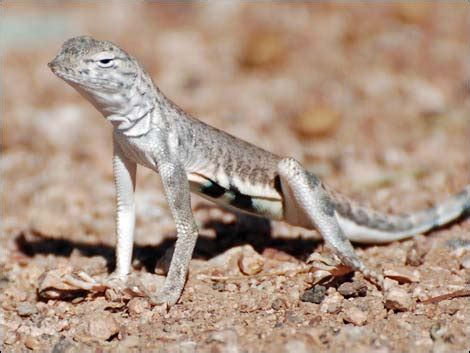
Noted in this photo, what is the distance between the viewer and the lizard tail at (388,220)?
6.09 meters

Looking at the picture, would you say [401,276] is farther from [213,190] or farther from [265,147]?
[265,147]

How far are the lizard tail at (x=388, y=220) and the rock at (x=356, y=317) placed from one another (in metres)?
1.14

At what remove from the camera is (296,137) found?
9883mm

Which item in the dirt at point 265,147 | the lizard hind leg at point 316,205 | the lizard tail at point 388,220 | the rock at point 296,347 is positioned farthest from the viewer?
the lizard tail at point 388,220

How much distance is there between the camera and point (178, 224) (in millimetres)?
5359

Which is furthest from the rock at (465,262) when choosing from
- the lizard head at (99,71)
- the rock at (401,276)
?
the lizard head at (99,71)

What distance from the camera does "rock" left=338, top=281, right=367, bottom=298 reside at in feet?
17.8

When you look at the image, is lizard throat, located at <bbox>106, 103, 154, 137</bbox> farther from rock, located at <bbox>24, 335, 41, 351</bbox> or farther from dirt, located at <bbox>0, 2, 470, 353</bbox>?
rock, located at <bbox>24, 335, 41, 351</bbox>

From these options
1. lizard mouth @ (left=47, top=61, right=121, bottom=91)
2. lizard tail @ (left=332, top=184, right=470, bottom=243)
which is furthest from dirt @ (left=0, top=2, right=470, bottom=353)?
lizard mouth @ (left=47, top=61, right=121, bottom=91)

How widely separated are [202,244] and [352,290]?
1807mm

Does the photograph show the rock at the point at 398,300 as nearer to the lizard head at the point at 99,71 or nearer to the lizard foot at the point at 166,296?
the lizard foot at the point at 166,296

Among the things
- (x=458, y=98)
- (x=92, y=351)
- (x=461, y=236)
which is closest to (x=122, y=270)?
(x=92, y=351)

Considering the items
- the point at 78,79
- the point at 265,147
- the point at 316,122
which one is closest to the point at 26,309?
the point at 78,79

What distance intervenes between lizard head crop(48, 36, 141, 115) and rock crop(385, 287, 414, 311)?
2.32 m
